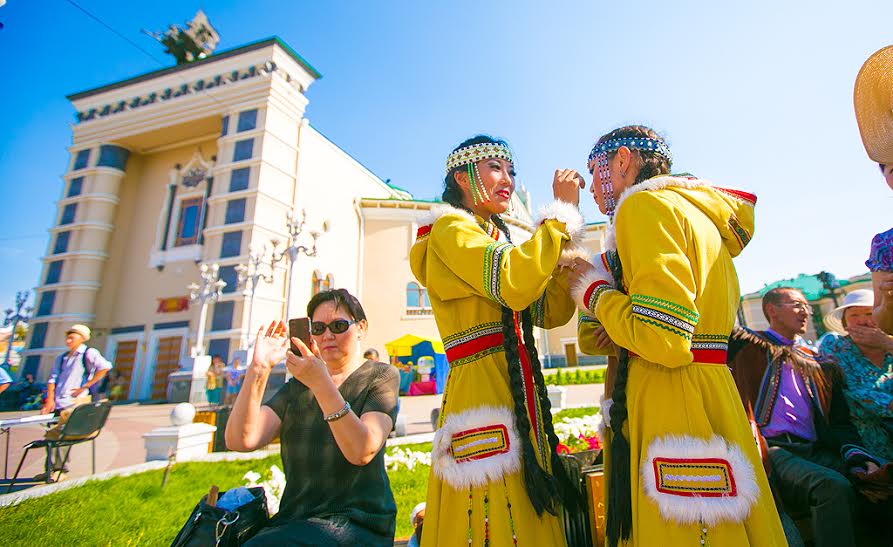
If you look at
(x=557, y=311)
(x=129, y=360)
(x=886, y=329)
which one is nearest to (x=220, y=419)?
(x=557, y=311)

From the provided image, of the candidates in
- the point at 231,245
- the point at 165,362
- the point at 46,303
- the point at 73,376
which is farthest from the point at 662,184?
the point at 46,303

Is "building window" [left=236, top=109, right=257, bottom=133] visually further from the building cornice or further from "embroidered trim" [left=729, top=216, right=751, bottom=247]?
"embroidered trim" [left=729, top=216, right=751, bottom=247]

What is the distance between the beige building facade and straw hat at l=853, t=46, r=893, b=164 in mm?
16558

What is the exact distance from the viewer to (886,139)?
6.73ft

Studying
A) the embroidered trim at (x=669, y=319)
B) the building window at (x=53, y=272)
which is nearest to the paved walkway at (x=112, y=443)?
the embroidered trim at (x=669, y=319)

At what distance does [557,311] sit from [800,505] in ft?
6.75

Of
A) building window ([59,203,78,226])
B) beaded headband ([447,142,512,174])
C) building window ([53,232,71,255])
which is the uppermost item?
building window ([59,203,78,226])

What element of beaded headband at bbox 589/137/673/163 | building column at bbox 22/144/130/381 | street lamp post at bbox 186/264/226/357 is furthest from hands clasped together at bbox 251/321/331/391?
building column at bbox 22/144/130/381

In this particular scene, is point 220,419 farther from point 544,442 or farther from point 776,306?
point 776,306

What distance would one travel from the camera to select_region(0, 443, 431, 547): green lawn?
3422 millimetres

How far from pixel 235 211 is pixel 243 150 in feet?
10.6

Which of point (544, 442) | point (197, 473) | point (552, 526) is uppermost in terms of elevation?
point (544, 442)

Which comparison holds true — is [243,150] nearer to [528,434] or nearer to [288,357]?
[288,357]

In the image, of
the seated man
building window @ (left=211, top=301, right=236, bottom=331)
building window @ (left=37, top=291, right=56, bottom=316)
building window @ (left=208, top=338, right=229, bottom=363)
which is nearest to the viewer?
the seated man
